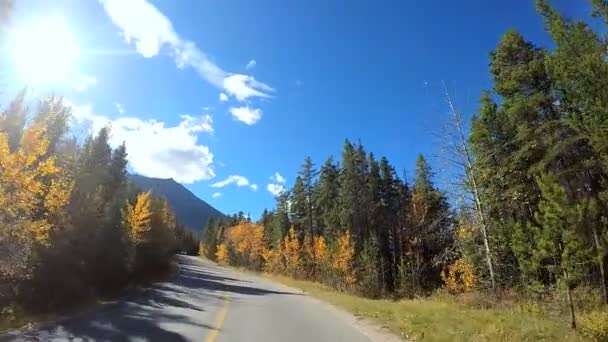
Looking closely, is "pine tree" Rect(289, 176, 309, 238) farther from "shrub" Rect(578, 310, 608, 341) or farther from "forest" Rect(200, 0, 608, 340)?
"shrub" Rect(578, 310, 608, 341)

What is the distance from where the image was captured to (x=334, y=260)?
50219 mm

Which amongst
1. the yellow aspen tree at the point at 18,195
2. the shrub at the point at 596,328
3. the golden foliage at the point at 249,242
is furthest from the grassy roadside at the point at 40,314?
the golden foliage at the point at 249,242

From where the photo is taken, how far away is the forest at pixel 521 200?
41.8 ft

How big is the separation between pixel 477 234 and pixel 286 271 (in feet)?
148

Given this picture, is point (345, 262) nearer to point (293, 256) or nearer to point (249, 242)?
point (293, 256)

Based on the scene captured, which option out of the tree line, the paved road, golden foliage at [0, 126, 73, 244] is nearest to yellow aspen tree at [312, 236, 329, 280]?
the tree line

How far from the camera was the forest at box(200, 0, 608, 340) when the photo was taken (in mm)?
12734

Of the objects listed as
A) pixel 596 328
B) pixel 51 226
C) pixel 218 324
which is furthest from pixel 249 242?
pixel 596 328

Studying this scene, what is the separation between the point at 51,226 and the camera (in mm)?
17109

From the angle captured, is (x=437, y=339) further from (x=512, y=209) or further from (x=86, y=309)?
(x=512, y=209)

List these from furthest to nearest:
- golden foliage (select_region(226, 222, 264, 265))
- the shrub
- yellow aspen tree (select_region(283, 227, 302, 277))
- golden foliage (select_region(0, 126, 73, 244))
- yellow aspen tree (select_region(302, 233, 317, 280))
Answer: golden foliage (select_region(226, 222, 264, 265)) → yellow aspen tree (select_region(283, 227, 302, 277)) → yellow aspen tree (select_region(302, 233, 317, 280)) → golden foliage (select_region(0, 126, 73, 244)) → the shrub

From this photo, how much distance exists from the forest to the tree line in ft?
49.5

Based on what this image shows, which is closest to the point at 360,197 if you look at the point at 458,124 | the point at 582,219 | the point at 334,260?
the point at 334,260

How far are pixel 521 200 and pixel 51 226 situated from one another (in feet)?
82.7
